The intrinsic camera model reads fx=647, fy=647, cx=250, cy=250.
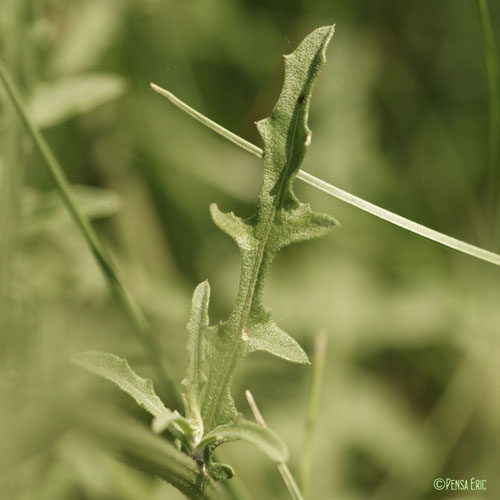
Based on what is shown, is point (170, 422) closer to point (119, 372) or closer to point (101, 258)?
point (119, 372)

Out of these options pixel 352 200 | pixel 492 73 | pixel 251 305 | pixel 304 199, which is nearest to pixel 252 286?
pixel 251 305

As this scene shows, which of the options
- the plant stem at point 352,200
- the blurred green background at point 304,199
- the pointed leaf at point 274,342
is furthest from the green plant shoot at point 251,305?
the blurred green background at point 304,199

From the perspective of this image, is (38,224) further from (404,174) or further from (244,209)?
(404,174)

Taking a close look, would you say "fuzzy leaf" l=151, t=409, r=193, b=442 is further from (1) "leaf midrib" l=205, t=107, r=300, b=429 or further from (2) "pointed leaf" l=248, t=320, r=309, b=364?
(2) "pointed leaf" l=248, t=320, r=309, b=364

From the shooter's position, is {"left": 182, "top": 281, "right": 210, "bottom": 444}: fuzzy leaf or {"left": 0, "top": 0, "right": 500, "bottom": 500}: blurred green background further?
{"left": 0, "top": 0, "right": 500, "bottom": 500}: blurred green background

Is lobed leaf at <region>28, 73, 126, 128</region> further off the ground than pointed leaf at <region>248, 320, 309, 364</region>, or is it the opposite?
lobed leaf at <region>28, 73, 126, 128</region>

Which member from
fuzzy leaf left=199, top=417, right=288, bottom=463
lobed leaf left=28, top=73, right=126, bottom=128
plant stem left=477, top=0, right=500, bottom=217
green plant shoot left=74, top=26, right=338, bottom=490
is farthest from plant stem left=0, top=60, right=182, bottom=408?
plant stem left=477, top=0, right=500, bottom=217
